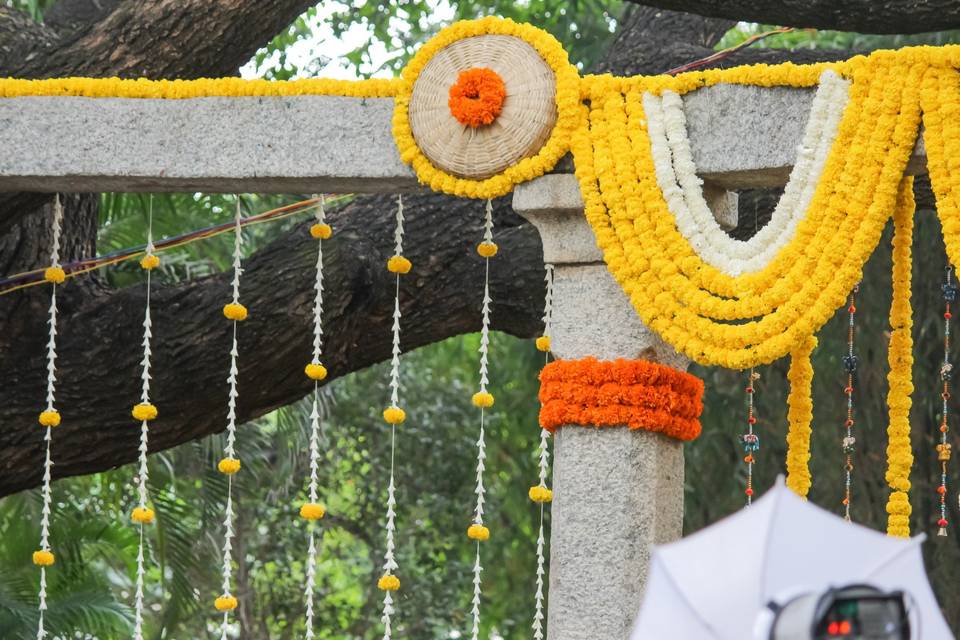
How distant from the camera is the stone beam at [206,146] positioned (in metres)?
3.89

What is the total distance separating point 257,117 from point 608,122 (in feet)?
2.83

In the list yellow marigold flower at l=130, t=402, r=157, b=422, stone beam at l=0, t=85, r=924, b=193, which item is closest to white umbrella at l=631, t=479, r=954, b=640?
stone beam at l=0, t=85, r=924, b=193

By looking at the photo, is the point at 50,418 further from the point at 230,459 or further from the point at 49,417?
the point at 230,459

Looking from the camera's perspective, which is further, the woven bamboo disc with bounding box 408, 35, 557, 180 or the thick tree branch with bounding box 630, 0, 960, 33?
the thick tree branch with bounding box 630, 0, 960, 33

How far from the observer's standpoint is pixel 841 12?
4695 millimetres

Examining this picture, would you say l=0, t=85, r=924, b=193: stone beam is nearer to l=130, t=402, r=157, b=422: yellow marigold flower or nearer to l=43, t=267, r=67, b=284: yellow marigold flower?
l=43, t=267, r=67, b=284: yellow marigold flower

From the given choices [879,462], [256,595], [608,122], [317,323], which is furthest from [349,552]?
[608,122]

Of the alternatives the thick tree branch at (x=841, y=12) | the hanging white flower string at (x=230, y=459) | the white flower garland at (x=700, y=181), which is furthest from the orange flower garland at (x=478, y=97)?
the thick tree branch at (x=841, y=12)

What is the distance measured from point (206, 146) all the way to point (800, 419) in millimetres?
1581

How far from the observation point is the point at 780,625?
5.74ft

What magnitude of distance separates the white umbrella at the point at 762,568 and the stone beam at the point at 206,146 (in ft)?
6.08

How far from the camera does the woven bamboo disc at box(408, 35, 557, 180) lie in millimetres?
3754

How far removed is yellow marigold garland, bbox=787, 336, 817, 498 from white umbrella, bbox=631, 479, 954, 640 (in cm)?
189

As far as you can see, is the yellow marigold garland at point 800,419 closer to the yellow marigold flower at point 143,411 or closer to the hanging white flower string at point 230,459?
the hanging white flower string at point 230,459
